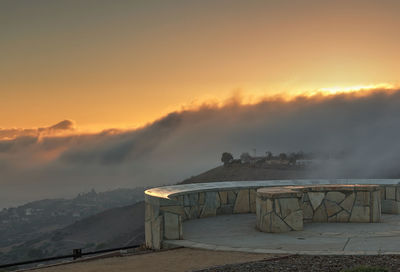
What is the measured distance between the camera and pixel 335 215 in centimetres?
1281

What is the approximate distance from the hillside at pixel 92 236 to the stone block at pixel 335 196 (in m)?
113

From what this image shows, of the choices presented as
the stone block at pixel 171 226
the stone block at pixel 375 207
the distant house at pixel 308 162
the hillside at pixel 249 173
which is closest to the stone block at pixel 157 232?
the stone block at pixel 171 226

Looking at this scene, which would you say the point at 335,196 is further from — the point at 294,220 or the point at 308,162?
the point at 308,162

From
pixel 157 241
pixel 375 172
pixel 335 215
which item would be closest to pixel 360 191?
pixel 335 215

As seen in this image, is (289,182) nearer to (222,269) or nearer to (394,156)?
(222,269)

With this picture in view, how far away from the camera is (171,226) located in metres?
10.6

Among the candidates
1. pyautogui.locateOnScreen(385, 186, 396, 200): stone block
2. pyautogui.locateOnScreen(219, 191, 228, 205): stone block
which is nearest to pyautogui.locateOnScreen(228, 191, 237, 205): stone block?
pyautogui.locateOnScreen(219, 191, 228, 205): stone block

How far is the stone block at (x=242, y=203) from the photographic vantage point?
579 inches

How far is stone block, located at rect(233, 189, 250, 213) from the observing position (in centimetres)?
1470

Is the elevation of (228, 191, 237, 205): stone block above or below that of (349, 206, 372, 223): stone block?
above

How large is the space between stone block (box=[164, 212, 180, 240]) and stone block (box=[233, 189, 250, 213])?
4334 millimetres

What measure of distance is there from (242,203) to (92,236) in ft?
489

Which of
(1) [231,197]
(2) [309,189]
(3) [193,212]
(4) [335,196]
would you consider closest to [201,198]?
(3) [193,212]

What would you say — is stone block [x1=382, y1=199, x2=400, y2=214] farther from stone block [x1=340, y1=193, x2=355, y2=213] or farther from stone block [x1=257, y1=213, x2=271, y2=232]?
stone block [x1=257, y1=213, x2=271, y2=232]
